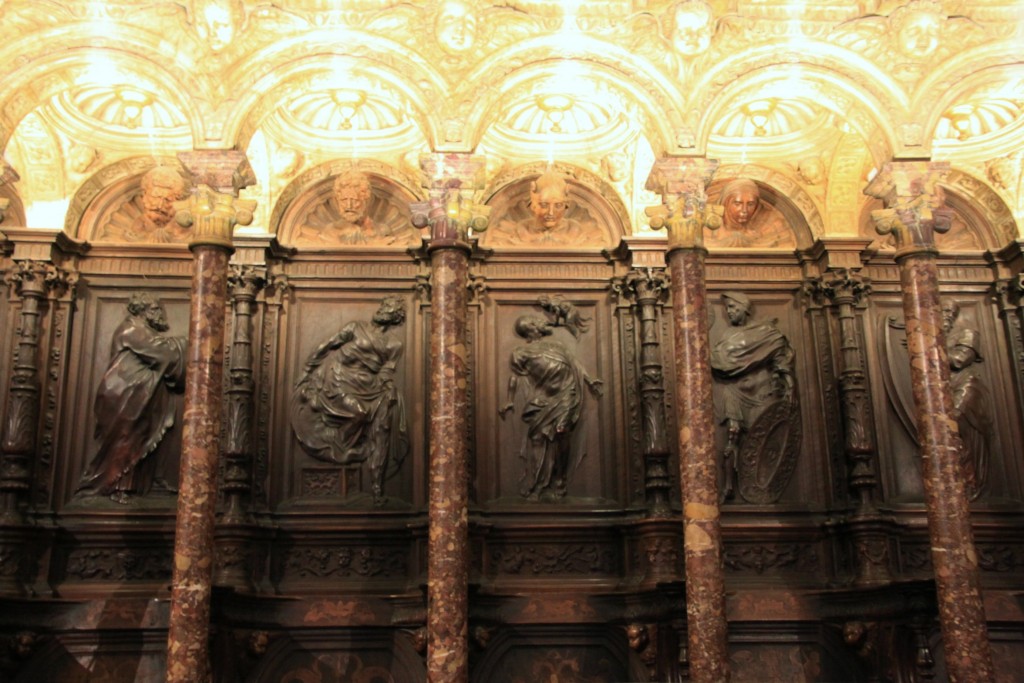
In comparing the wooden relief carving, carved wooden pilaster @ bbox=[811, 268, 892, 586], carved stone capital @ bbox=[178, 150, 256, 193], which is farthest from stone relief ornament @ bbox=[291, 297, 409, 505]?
the wooden relief carving

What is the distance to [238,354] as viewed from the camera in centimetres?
1310

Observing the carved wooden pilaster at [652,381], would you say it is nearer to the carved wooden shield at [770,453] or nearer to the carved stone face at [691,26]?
the carved wooden shield at [770,453]

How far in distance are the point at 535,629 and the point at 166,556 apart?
435 centimetres

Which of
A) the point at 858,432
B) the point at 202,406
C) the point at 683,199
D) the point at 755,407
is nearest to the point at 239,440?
the point at 202,406

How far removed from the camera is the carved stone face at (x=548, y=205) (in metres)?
13.8

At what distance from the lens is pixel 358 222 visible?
14031 millimetres

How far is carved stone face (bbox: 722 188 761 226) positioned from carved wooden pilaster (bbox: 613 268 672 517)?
1341 mm

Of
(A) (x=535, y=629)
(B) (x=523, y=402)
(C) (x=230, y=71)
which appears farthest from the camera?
(B) (x=523, y=402)

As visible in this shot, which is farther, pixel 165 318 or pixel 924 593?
pixel 165 318

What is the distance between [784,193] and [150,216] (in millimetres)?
8179

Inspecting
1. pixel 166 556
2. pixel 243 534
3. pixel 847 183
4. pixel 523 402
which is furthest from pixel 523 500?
→ pixel 847 183

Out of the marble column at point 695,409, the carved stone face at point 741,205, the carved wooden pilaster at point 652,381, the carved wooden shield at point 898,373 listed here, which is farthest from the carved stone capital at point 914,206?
the carved wooden pilaster at point 652,381

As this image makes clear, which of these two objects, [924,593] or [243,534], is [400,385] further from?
Result: [924,593]

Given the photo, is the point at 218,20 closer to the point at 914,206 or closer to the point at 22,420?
the point at 22,420
